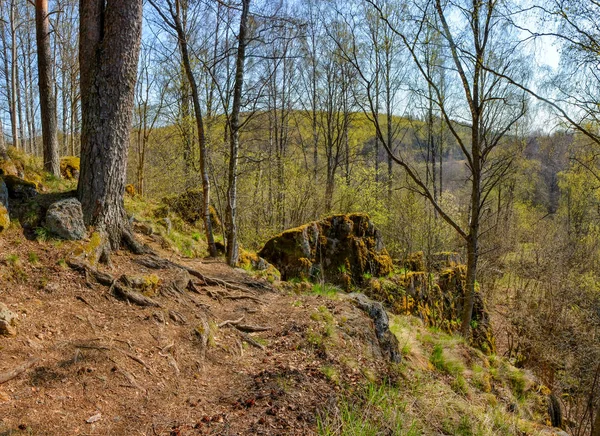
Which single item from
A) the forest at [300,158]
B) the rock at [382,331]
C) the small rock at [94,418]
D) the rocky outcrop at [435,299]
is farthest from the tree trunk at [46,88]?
the rocky outcrop at [435,299]

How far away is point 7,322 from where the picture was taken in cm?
288

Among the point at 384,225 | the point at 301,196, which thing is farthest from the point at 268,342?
the point at 384,225

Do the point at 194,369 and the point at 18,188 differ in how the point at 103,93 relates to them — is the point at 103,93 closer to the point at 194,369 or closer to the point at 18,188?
the point at 18,188

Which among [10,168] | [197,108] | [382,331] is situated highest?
[197,108]

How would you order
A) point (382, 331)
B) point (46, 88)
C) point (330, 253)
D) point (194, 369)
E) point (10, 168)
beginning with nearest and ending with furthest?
1. point (194, 369)
2. point (10, 168)
3. point (382, 331)
4. point (46, 88)
5. point (330, 253)

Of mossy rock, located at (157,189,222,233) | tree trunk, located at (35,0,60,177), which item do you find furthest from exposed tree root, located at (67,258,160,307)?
mossy rock, located at (157,189,222,233)

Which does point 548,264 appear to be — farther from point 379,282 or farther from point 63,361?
point 63,361

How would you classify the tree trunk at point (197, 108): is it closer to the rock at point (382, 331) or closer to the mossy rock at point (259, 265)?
the mossy rock at point (259, 265)

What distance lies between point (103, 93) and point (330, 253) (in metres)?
6.36

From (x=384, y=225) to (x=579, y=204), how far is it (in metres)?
17.2

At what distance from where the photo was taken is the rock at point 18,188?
176 inches

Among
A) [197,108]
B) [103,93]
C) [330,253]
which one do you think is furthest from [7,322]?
[330,253]

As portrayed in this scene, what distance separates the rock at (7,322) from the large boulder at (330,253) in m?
6.36

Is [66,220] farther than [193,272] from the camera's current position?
No
